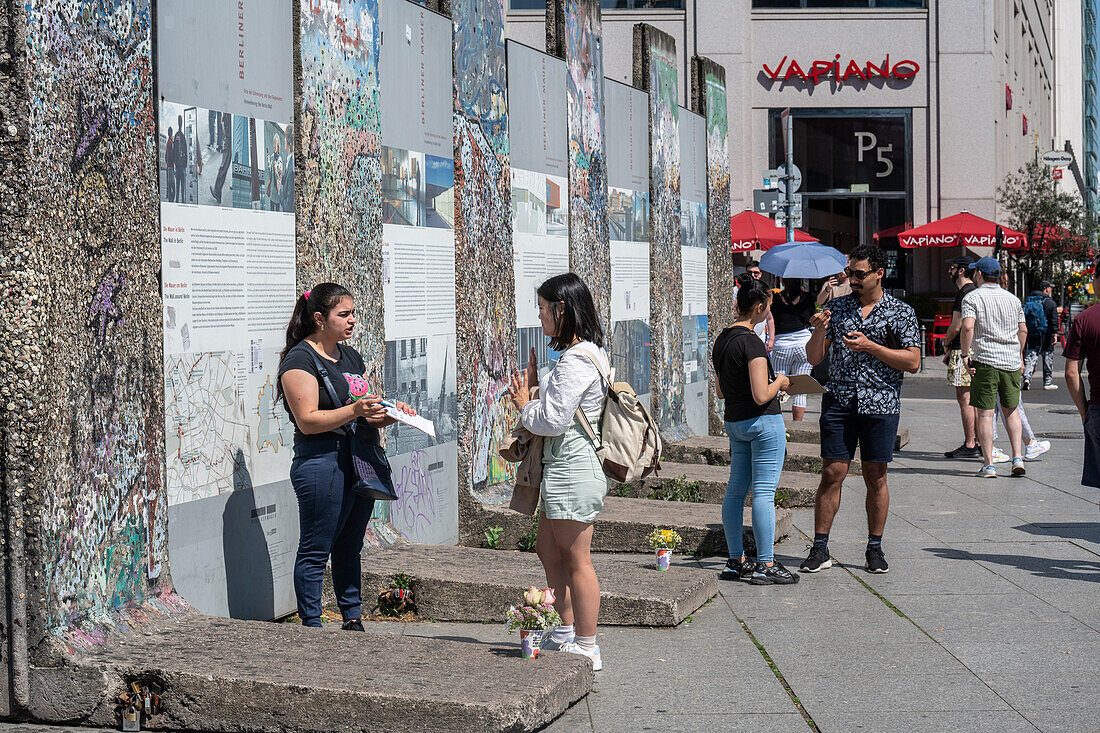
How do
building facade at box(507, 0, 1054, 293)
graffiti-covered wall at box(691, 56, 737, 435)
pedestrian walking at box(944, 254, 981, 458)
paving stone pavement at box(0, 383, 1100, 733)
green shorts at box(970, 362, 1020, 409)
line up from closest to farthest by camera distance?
paving stone pavement at box(0, 383, 1100, 733) < green shorts at box(970, 362, 1020, 409) < pedestrian walking at box(944, 254, 981, 458) < graffiti-covered wall at box(691, 56, 737, 435) < building facade at box(507, 0, 1054, 293)

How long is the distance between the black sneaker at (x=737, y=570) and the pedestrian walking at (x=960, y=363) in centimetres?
507

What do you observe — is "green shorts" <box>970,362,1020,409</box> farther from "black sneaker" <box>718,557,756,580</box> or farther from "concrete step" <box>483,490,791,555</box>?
"black sneaker" <box>718,557,756,580</box>

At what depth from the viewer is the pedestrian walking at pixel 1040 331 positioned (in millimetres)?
20500

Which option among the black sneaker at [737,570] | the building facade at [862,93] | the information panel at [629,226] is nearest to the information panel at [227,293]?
the black sneaker at [737,570]

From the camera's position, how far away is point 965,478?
11.7 metres

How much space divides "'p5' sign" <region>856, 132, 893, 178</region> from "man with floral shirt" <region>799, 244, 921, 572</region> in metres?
23.8

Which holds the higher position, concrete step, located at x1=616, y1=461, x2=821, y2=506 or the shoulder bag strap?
the shoulder bag strap

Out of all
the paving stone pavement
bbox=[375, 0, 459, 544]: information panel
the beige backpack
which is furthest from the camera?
bbox=[375, 0, 459, 544]: information panel

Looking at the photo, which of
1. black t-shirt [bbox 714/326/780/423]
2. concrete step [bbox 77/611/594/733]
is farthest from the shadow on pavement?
concrete step [bbox 77/611/594/733]

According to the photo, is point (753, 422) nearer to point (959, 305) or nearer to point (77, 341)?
point (77, 341)

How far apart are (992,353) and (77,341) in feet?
29.2

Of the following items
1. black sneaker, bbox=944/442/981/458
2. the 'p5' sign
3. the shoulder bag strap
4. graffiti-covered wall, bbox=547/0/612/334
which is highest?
the 'p5' sign

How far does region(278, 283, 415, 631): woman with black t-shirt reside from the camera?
5.59 metres

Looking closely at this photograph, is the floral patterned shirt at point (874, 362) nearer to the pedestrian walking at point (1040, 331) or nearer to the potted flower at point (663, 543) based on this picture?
the potted flower at point (663, 543)
